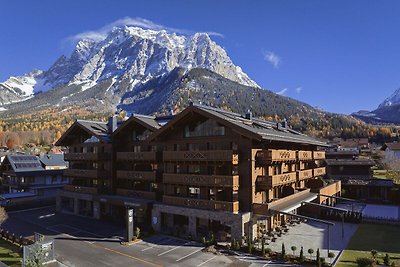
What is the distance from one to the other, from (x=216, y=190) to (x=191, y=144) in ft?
19.3

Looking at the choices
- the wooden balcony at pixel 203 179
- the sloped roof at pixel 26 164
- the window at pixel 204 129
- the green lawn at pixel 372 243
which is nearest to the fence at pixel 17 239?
the wooden balcony at pixel 203 179

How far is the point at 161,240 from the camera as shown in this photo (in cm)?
3381

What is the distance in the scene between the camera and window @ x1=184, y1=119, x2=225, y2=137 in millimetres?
34844

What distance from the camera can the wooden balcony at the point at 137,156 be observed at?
3969 centimetres

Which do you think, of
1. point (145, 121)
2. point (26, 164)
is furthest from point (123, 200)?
point (26, 164)

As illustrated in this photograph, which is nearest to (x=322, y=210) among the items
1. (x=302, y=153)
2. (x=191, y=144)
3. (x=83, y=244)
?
(x=302, y=153)

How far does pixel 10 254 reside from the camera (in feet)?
96.0

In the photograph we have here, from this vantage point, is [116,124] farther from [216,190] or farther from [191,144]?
[216,190]

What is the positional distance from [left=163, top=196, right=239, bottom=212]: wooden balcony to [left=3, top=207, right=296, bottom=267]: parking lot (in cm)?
354

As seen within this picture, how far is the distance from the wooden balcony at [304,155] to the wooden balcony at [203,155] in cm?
1382

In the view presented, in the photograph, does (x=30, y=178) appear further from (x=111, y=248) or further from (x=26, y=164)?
(x=111, y=248)

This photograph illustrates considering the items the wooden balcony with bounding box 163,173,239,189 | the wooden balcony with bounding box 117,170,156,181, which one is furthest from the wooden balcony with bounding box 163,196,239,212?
the wooden balcony with bounding box 117,170,156,181

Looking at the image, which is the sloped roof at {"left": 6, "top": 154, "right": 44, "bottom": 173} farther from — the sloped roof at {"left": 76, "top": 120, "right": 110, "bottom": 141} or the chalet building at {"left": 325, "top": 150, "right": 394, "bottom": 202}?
the chalet building at {"left": 325, "top": 150, "right": 394, "bottom": 202}

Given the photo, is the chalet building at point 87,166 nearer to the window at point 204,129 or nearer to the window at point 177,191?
the window at point 177,191
